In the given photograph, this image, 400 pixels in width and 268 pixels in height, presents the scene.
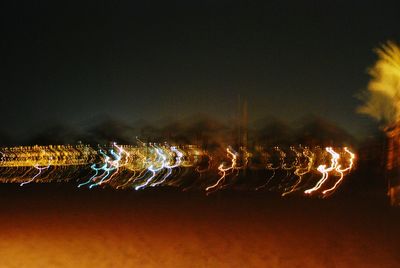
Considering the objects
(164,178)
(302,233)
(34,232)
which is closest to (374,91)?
(302,233)

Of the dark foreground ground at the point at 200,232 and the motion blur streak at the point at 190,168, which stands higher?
the motion blur streak at the point at 190,168

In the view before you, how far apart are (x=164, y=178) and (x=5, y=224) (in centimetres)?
1739

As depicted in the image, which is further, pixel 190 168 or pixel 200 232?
pixel 190 168

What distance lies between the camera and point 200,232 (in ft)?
36.2

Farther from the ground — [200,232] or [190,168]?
[190,168]

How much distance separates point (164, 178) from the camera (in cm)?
2955

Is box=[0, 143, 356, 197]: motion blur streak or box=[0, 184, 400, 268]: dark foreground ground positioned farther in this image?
box=[0, 143, 356, 197]: motion blur streak

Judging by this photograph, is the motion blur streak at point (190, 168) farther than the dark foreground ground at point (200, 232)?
Yes

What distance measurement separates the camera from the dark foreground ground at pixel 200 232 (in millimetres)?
8320

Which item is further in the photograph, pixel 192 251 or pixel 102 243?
pixel 102 243

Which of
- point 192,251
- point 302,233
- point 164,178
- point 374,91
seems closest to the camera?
point 192,251

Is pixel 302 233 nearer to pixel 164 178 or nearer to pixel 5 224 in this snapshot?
pixel 5 224

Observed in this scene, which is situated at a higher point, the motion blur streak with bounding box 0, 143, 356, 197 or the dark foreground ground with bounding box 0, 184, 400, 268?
the motion blur streak with bounding box 0, 143, 356, 197

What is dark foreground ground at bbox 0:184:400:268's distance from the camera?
8.32m
